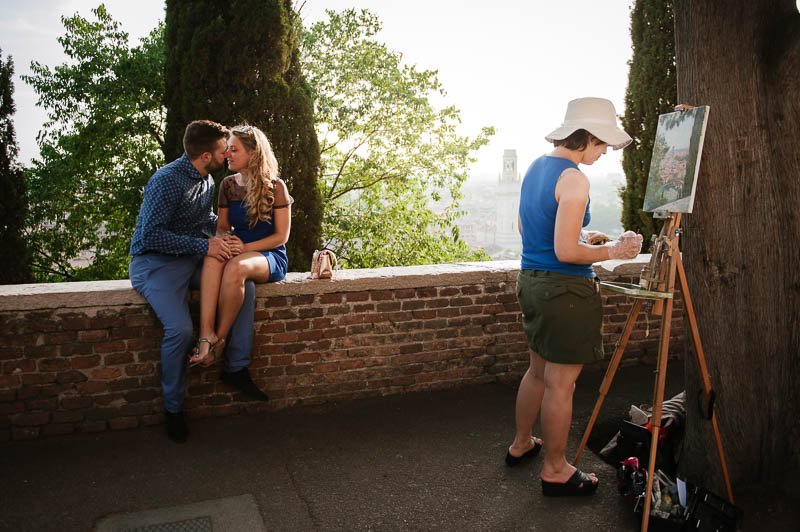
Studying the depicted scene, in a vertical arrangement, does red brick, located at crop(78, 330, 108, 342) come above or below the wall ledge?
below

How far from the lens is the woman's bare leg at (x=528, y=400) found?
3119 mm

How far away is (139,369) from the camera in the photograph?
12.0 feet

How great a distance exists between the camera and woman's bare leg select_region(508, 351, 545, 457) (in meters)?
3.12

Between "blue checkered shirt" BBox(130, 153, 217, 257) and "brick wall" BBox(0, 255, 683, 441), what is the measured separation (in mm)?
349

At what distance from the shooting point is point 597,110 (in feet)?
8.79

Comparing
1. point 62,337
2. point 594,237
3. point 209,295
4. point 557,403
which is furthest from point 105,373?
point 594,237

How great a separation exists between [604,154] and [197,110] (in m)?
6.19

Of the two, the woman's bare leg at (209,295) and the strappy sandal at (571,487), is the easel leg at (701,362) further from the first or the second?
the woman's bare leg at (209,295)

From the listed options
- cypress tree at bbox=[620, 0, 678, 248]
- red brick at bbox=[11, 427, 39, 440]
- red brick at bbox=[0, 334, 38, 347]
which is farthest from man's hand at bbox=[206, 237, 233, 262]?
cypress tree at bbox=[620, 0, 678, 248]

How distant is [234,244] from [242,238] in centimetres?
23

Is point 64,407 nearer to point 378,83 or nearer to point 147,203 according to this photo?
point 147,203

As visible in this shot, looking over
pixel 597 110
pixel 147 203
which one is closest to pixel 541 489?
pixel 597 110

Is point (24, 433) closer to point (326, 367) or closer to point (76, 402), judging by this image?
point (76, 402)

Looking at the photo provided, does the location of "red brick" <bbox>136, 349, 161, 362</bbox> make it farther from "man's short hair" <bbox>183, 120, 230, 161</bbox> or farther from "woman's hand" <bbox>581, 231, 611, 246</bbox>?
"woman's hand" <bbox>581, 231, 611, 246</bbox>
